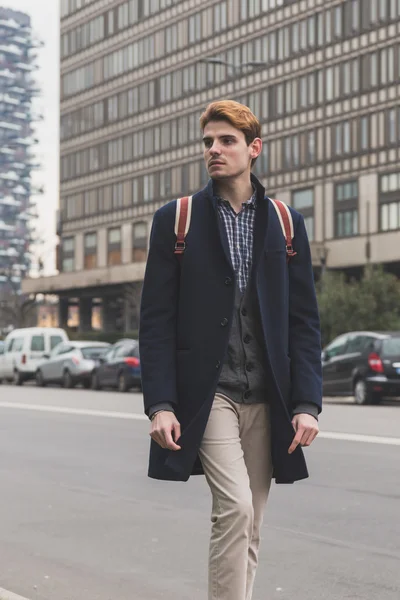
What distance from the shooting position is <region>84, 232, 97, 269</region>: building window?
89.3 meters

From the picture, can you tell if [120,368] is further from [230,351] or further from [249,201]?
[230,351]

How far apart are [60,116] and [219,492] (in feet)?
309

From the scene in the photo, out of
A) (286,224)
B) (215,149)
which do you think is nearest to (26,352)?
(286,224)

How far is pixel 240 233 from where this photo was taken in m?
4.23

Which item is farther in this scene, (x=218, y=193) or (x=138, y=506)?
(x=138, y=506)

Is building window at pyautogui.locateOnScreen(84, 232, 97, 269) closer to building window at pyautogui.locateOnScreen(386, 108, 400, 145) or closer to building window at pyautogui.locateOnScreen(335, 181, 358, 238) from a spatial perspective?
building window at pyautogui.locateOnScreen(335, 181, 358, 238)

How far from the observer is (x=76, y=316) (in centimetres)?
9638

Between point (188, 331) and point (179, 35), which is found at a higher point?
point (179, 35)

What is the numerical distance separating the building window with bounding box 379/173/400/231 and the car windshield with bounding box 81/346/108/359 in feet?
101

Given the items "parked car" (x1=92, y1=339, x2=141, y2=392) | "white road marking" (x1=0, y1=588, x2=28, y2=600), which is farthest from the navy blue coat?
"parked car" (x1=92, y1=339, x2=141, y2=392)

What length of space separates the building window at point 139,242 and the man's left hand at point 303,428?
257 feet

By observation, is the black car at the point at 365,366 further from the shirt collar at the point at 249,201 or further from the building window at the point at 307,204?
the building window at the point at 307,204

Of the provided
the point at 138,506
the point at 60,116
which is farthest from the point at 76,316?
the point at 138,506

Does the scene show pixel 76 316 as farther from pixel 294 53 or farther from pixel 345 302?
pixel 345 302
